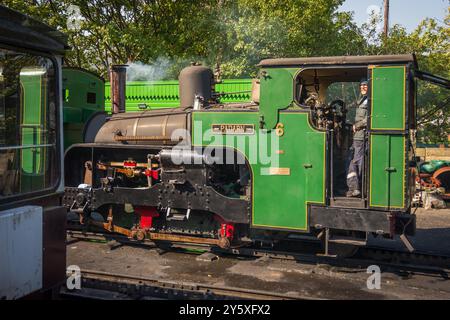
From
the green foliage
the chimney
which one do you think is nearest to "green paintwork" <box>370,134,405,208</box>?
the chimney

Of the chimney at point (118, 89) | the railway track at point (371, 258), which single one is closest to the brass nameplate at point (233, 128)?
the railway track at point (371, 258)

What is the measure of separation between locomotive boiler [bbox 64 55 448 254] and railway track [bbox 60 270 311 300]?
1112 mm

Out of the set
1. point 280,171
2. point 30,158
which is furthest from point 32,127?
point 280,171

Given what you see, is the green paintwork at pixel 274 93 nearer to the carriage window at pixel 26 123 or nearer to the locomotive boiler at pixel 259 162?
the locomotive boiler at pixel 259 162

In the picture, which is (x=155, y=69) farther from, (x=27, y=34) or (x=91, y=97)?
(x=27, y=34)

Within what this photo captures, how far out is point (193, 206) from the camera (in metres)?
6.79

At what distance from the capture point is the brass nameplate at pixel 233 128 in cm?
646

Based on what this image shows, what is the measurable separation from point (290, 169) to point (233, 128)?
96 centimetres

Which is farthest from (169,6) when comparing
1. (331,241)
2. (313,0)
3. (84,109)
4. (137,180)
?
(331,241)

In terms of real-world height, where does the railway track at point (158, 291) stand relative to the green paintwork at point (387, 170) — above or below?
below

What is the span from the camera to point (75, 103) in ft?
27.4

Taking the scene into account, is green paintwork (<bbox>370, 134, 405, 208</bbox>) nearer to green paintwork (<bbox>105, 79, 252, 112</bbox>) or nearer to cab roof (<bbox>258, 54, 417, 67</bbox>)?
cab roof (<bbox>258, 54, 417, 67</bbox>)

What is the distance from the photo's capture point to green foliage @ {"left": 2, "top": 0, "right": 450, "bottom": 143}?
569 inches

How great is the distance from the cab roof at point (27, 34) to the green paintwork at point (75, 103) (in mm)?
4393
